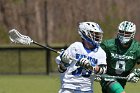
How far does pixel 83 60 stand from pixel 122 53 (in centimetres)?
154

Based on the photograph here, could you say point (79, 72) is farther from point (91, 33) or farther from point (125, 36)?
point (125, 36)

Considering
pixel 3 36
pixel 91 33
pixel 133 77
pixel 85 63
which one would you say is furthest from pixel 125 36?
pixel 3 36

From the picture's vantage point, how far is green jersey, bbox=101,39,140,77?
8.15 metres

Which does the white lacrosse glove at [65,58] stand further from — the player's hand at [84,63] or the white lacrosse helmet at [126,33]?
the white lacrosse helmet at [126,33]

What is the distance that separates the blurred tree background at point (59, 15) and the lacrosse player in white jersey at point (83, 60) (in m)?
19.8

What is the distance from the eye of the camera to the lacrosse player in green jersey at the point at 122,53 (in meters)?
8.07

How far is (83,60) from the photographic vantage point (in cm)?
675

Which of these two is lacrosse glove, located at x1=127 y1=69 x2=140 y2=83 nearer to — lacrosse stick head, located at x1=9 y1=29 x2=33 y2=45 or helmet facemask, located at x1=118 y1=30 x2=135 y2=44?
helmet facemask, located at x1=118 y1=30 x2=135 y2=44

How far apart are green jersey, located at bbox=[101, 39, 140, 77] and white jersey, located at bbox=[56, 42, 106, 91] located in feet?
3.77

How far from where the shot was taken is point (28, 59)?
2042 cm

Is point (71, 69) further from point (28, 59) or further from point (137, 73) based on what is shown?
point (28, 59)

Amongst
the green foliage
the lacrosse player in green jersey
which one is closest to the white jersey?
the lacrosse player in green jersey

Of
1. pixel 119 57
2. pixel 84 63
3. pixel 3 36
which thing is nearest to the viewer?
pixel 84 63

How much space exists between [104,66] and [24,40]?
115 centimetres
